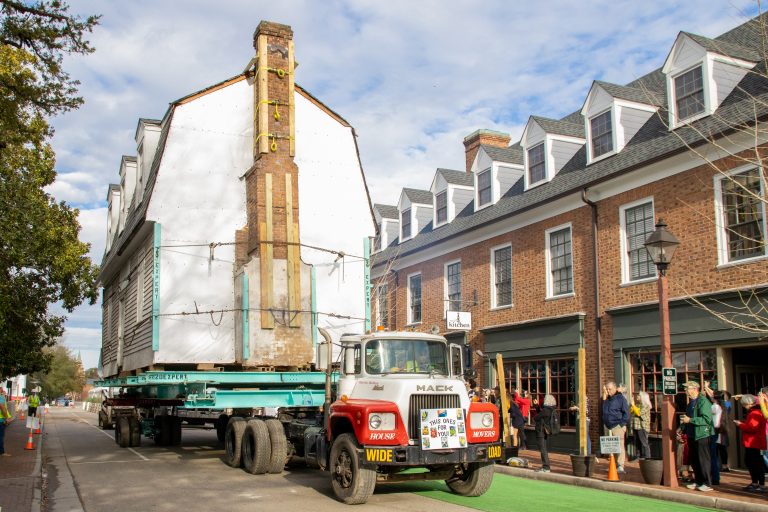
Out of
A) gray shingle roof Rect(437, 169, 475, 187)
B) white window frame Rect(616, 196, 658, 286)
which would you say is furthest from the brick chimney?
white window frame Rect(616, 196, 658, 286)

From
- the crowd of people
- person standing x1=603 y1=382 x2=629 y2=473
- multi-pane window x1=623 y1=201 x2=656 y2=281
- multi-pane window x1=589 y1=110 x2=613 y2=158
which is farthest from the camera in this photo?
multi-pane window x1=589 y1=110 x2=613 y2=158

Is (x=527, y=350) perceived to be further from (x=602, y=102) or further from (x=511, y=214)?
(x=602, y=102)

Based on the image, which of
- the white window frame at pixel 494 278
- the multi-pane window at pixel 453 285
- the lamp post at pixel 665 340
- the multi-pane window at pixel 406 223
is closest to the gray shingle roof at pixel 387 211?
the multi-pane window at pixel 406 223

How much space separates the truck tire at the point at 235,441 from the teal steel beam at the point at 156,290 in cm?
201

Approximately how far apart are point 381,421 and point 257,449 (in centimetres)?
378

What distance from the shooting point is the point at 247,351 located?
13.0 metres

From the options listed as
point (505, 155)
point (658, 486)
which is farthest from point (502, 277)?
point (658, 486)

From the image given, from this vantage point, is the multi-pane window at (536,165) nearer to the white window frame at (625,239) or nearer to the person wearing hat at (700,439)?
the white window frame at (625,239)

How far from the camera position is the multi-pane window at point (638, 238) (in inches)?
656

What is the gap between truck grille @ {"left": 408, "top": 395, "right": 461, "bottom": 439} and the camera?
31.2 ft

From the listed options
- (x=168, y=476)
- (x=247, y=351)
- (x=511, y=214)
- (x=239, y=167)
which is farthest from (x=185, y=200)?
(x=511, y=214)

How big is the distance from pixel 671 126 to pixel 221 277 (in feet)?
34.1

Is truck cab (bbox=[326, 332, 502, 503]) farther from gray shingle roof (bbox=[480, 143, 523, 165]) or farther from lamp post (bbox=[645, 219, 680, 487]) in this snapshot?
gray shingle roof (bbox=[480, 143, 523, 165])

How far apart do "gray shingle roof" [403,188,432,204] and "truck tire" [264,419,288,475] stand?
17164 mm
